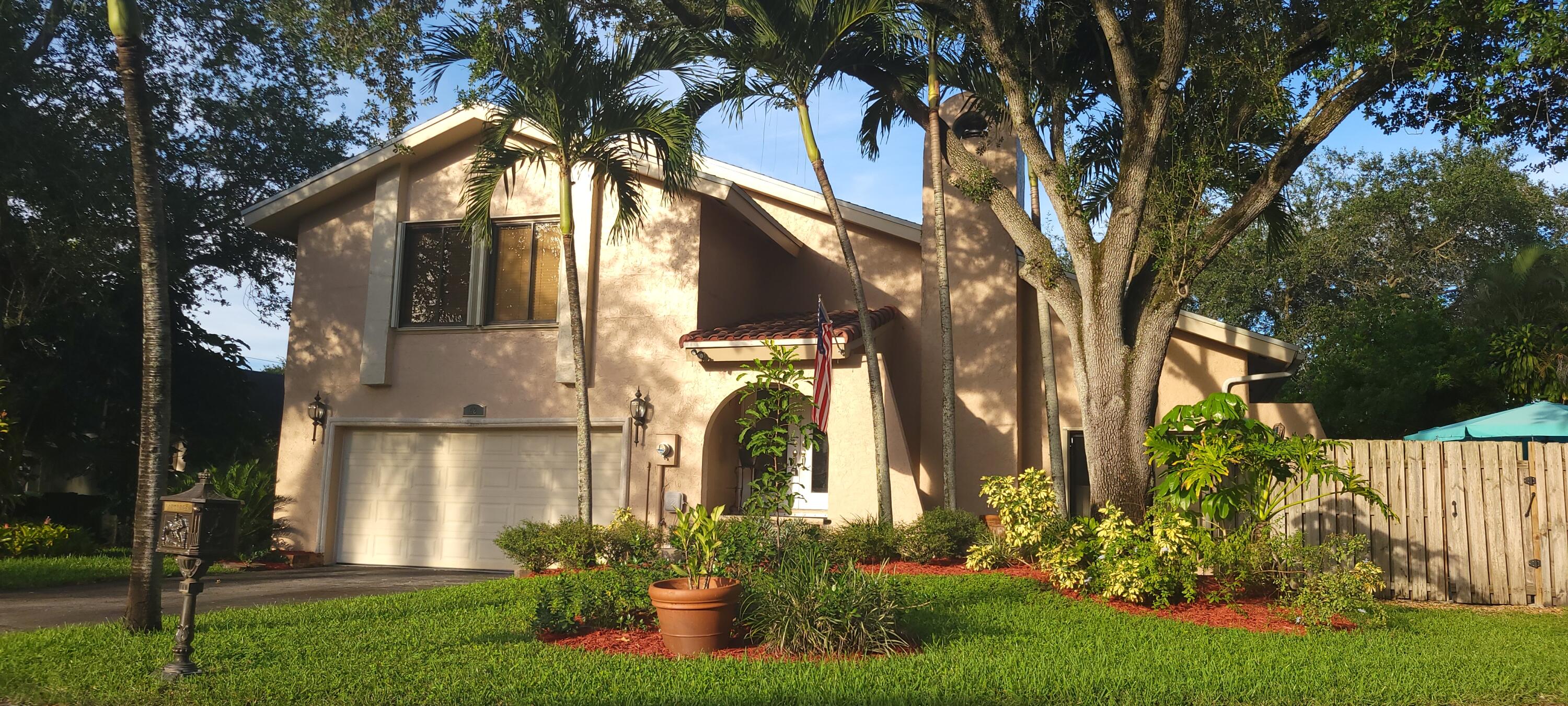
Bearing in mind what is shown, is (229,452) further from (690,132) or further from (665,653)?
(665,653)

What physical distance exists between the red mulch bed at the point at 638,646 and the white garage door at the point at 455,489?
6.67 m

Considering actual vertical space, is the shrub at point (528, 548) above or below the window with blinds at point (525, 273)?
below

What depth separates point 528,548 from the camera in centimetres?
1223

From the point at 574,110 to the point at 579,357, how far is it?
298 centimetres

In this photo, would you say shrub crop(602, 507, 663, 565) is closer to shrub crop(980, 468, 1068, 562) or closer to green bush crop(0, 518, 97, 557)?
shrub crop(980, 468, 1068, 562)

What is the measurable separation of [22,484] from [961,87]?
17.6 m

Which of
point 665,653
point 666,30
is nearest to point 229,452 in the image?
point 666,30

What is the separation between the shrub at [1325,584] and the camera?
27.4ft

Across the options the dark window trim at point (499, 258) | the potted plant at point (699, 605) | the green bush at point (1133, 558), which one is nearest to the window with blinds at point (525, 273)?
the dark window trim at point (499, 258)

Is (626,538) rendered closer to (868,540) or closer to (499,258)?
(868,540)

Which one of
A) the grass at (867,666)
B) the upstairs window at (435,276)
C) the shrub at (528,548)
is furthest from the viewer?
the upstairs window at (435,276)

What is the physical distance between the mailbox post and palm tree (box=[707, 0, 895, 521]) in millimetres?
7542

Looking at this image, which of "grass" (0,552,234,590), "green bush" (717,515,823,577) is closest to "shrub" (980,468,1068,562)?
"green bush" (717,515,823,577)

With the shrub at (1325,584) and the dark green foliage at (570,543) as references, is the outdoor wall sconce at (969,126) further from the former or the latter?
the shrub at (1325,584)
